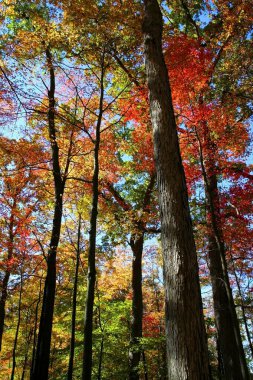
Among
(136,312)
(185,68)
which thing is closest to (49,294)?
(136,312)

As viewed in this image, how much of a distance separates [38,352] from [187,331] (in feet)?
23.2

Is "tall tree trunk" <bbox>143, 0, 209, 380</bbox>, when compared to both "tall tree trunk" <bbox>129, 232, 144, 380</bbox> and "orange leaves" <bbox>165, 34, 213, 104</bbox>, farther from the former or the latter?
"orange leaves" <bbox>165, 34, 213, 104</bbox>

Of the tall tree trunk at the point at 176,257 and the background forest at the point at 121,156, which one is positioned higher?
the background forest at the point at 121,156

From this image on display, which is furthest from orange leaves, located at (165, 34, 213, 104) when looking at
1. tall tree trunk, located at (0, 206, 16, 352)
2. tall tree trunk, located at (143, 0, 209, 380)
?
tall tree trunk, located at (0, 206, 16, 352)

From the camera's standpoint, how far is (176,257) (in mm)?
3400

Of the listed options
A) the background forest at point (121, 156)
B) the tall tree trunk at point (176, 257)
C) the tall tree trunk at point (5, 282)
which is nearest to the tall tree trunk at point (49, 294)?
the background forest at point (121, 156)

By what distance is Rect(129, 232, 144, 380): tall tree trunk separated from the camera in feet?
32.9

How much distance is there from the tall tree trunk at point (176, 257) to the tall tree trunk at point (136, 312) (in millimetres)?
6678

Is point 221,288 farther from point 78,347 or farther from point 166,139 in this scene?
point 166,139

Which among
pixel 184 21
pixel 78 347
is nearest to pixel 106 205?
pixel 78 347

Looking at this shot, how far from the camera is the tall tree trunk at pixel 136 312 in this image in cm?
1004

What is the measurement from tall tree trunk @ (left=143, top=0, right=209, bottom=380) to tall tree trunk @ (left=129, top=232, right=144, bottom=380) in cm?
668

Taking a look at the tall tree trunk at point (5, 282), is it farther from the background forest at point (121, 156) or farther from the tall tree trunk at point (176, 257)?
the tall tree trunk at point (176, 257)

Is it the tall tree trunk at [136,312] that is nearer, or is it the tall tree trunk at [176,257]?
the tall tree trunk at [176,257]
